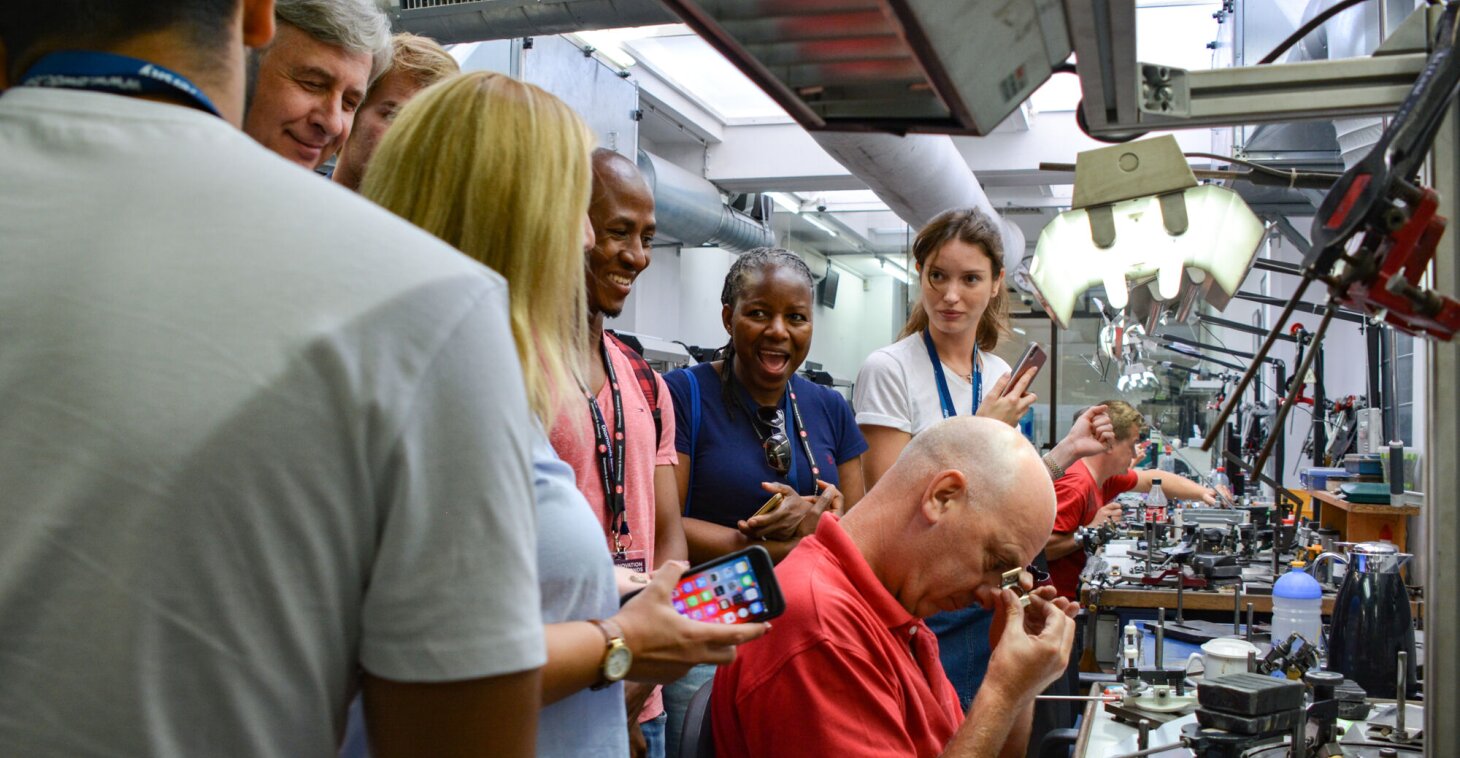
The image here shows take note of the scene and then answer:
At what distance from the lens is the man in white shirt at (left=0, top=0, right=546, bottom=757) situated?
571 mm

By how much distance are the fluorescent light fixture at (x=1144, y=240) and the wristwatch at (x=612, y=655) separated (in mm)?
797

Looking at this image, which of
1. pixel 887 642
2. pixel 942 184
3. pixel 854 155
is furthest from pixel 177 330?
pixel 942 184

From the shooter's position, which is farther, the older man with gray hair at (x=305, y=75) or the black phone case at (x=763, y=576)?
the older man with gray hair at (x=305, y=75)

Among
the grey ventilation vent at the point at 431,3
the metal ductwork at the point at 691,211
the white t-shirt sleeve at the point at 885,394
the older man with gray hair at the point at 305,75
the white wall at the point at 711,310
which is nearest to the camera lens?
the older man with gray hair at the point at 305,75

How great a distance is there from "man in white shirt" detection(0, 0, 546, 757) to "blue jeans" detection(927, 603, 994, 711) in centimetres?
177

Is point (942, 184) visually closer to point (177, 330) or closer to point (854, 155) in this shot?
point (854, 155)

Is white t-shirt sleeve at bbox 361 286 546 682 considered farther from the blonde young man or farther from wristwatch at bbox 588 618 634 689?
the blonde young man

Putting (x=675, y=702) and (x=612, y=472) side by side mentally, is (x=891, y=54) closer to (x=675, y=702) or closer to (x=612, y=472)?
(x=612, y=472)

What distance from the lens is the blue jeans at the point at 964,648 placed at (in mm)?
2277

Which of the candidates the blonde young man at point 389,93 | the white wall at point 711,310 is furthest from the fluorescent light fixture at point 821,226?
the blonde young man at point 389,93

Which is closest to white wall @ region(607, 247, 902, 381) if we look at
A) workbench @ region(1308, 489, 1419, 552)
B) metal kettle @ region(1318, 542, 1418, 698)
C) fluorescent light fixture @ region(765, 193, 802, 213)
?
fluorescent light fixture @ region(765, 193, 802, 213)

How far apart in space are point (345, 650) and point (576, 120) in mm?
581

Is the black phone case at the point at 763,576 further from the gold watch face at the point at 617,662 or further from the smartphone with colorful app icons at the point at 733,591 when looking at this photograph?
the gold watch face at the point at 617,662

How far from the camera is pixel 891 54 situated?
3.24 feet
